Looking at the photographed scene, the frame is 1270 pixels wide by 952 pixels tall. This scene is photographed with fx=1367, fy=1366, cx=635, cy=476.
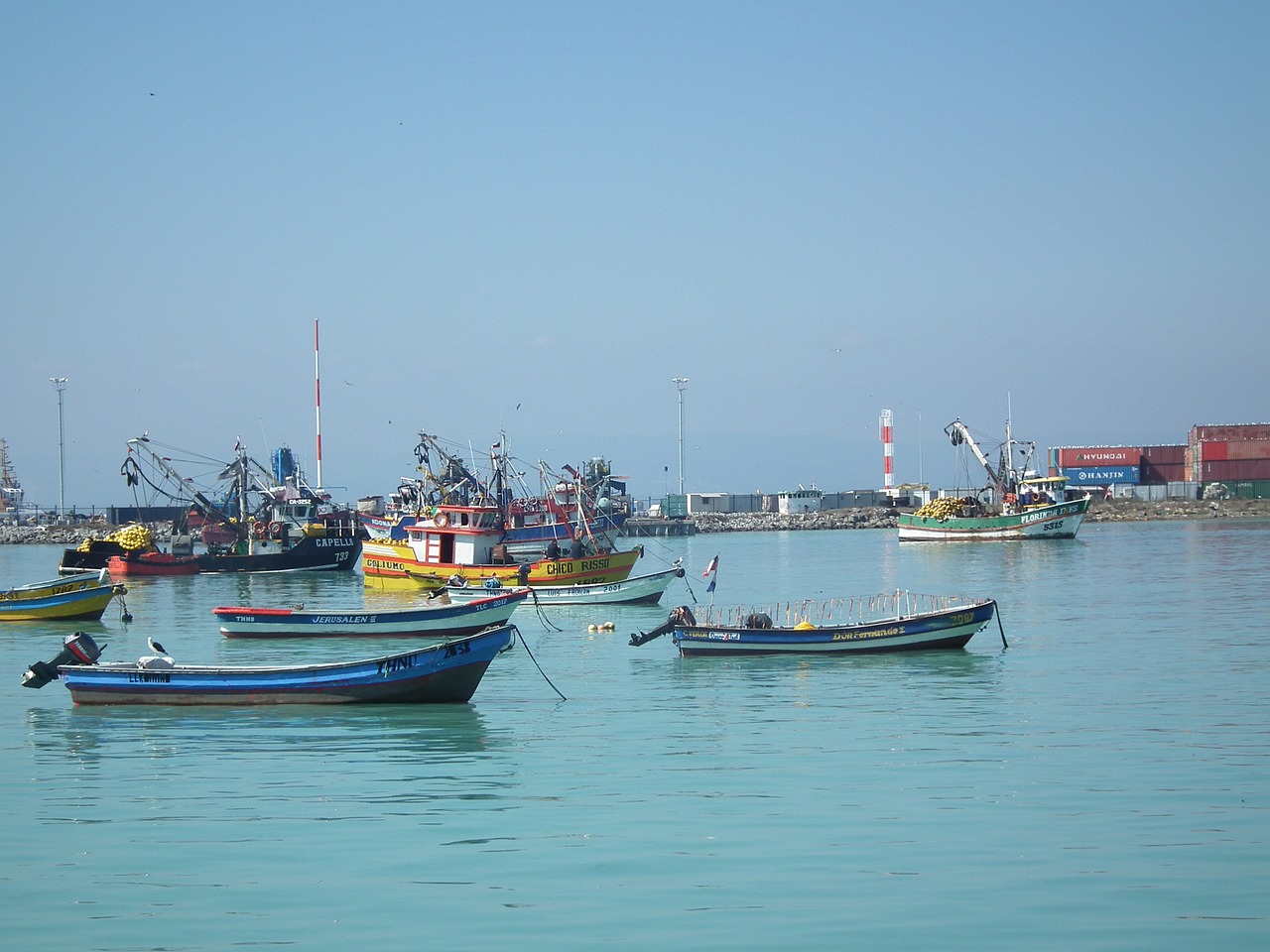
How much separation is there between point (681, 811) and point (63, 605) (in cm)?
2782

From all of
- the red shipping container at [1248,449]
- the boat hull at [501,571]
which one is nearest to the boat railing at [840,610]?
the boat hull at [501,571]

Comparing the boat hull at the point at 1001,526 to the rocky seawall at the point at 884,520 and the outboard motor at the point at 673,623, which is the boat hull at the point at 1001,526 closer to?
the rocky seawall at the point at 884,520

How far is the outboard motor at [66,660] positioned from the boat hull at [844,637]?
10.9m

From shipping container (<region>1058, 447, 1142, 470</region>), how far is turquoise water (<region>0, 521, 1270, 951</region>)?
98.0m

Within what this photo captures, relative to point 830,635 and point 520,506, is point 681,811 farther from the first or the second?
point 520,506

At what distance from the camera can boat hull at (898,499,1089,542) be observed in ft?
270

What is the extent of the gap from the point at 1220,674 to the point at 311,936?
18.5 metres

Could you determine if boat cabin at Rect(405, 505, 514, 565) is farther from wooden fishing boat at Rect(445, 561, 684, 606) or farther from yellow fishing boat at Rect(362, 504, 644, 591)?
wooden fishing boat at Rect(445, 561, 684, 606)

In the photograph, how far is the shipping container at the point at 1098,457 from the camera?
120688 millimetres

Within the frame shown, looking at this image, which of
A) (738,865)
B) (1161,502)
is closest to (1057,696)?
(738,865)

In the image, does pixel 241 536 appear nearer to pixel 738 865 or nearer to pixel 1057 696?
pixel 1057 696

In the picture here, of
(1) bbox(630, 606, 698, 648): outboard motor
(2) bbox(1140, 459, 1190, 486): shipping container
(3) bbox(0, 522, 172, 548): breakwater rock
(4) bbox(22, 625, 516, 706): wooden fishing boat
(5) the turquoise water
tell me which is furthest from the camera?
(2) bbox(1140, 459, 1190, 486): shipping container

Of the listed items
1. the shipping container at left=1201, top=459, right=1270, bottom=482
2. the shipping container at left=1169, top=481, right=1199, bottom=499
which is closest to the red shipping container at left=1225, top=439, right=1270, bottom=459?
the shipping container at left=1201, top=459, right=1270, bottom=482

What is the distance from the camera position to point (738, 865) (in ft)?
39.4
